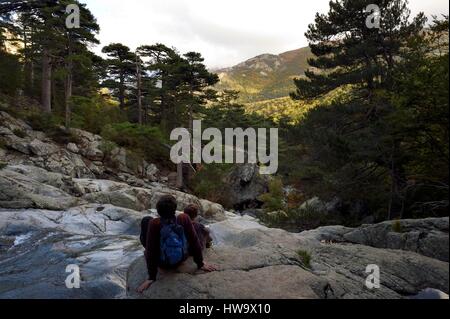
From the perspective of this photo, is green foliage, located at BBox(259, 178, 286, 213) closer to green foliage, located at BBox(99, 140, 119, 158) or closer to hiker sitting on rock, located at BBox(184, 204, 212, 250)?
green foliage, located at BBox(99, 140, 119, 158)

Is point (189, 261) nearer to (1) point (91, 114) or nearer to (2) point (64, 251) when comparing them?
(2) point (64, 251)

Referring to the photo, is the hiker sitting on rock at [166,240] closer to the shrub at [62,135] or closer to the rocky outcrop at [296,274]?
the rocky outcrop at [296,274]

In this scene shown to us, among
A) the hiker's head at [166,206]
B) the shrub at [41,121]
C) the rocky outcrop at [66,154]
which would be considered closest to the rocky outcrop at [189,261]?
the hiker's head at [166,206]

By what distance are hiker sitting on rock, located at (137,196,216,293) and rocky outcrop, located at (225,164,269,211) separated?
2872cm

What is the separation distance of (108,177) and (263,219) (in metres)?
14.2

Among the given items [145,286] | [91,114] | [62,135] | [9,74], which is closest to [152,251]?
[145,286]

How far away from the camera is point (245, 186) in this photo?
3588 cm

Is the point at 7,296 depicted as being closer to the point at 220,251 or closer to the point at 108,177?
the point at 220,251

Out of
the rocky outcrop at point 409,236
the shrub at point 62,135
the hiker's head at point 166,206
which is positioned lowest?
the rocky outcrop at point 409,236

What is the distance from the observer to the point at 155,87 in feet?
126

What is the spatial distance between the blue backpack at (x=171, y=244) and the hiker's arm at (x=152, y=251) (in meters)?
0.10

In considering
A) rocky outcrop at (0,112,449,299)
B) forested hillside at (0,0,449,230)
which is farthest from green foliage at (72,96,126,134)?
rocky outcrop at (0,112,449,299)

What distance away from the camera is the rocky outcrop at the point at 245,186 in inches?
1387

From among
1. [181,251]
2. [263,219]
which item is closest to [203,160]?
[263,219]
